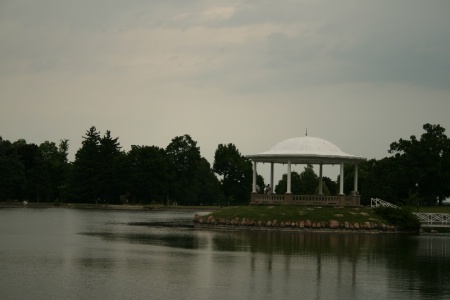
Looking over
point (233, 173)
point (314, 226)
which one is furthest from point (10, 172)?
point (314, 226)

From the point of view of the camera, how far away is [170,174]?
5561 inches

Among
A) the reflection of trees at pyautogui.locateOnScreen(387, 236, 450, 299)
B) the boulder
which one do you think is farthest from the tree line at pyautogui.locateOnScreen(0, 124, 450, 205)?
the reflection of trees at pyautogui.locateOnScreen(387, 236, 450, 299)

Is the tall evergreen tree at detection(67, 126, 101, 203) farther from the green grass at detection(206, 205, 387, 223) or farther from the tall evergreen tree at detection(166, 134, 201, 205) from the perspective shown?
the green grass at detection(206, 205, 387, 223)

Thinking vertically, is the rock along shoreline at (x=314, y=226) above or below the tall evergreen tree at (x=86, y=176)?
below

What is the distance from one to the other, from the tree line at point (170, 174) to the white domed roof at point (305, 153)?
2953 cm

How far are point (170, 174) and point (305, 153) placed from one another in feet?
251

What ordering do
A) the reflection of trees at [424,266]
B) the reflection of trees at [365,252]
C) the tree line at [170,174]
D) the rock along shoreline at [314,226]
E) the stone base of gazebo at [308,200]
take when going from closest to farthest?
1. the reflection of trees at [424,266]
2. the reflection of trees at [365,252]
3. the rock along shoreline at [314,226]
4. the stone base of gazebo at [308,200]
5. the tree line at [170,174]

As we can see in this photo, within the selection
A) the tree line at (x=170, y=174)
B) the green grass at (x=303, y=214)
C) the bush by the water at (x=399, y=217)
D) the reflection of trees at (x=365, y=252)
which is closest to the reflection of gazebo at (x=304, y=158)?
the green grass at (x=303, y=214)

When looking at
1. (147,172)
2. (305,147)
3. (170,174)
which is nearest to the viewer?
(305,147)

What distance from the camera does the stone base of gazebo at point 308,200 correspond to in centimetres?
6625

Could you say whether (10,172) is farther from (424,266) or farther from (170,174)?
Answer: (424,266)

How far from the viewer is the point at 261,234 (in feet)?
187

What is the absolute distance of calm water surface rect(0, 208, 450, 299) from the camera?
26.9 metres

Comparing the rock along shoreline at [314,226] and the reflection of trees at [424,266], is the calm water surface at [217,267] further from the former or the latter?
the rock along shoreline at [314,226]
